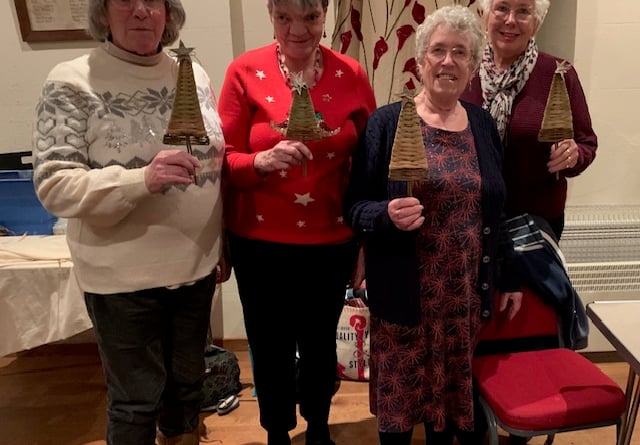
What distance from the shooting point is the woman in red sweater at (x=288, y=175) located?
1.41m

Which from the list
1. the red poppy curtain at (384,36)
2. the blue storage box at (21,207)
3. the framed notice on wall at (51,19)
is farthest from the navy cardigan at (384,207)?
the framed notice on wall at (51,19)

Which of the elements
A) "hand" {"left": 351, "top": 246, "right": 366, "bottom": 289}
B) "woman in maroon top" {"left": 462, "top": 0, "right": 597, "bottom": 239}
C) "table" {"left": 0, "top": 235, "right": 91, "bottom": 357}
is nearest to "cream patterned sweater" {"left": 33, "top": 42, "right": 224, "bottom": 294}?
"hand" {"left": 351, "top": 246, "right": 366, "bottom": 289}

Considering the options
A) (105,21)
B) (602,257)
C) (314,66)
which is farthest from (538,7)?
(602,257)

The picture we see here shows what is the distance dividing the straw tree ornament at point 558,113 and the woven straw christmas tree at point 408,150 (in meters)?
0.39

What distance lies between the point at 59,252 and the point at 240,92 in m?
1.06

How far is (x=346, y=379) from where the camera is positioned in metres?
2.48

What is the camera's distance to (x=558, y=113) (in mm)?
1445

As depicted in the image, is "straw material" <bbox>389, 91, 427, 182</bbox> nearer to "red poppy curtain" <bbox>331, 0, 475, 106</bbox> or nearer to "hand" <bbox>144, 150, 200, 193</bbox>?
"hand" <bbox>144, 150, 200, 193</bbox>

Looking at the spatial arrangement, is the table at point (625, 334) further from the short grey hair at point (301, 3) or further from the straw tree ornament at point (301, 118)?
the short grey hair at point (301, 3)

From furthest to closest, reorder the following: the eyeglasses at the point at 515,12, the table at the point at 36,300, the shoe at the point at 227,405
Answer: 1. the shoe at the point at 227,405
2. the table at the point at 36,300
3. the eyeglasses at the point at 515,12

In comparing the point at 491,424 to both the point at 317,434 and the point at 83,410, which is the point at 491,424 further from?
the point at 83,410

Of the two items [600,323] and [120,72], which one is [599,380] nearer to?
[600,323]

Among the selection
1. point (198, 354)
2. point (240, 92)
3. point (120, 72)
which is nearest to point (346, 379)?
point (198, 354)

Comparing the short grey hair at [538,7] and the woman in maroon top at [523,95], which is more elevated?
the short grey hair at [538,7]
